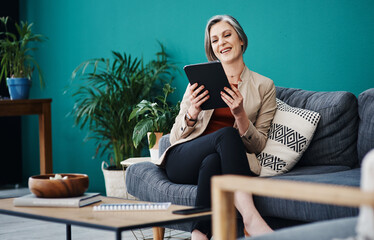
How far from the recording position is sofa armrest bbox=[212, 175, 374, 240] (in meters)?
0.91

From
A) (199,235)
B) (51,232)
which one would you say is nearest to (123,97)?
(51,232)

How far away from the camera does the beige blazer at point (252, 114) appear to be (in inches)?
101

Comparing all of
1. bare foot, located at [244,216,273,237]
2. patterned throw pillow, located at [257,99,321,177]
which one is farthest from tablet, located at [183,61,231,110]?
bare foot, located at [244,216,273,237]

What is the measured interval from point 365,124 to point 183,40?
1855 millimetres

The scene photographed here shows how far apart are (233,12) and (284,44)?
0.50 metres

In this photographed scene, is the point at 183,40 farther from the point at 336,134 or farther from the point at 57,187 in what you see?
the point at 57,187

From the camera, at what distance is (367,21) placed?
2.95m

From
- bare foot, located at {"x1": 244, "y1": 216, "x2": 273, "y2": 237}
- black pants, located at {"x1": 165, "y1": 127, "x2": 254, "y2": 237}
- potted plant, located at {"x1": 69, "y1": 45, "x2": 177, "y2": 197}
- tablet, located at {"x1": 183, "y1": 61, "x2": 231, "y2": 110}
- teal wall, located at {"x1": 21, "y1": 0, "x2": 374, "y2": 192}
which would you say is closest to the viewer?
bare foot, located at {"x1": 244, "y1": 216, "x2": 273, "y2": 237}

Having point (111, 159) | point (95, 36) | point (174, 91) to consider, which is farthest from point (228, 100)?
point (95, 36)

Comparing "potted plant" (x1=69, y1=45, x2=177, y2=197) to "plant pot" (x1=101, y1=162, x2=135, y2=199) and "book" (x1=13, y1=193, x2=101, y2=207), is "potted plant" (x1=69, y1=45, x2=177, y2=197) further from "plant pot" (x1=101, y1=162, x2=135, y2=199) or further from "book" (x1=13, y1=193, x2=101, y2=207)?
"book" (x1=13, y1=193, x2=101, y2=207)

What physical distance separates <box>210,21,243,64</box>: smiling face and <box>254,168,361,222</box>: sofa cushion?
0.75m

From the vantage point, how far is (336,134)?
2.59 m

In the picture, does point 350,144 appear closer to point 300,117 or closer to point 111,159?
point 300,117

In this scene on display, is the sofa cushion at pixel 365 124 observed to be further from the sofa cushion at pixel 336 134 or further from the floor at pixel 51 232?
the floor at pixel 51 232
